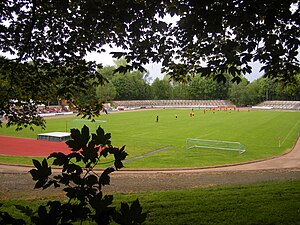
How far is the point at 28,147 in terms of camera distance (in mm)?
26484

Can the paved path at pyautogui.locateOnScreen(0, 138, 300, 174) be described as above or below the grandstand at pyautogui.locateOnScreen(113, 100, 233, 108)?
below

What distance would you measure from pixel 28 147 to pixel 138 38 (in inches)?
952

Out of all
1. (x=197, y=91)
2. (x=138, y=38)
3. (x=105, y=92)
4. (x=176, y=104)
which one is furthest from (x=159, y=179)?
(x=197, y=91)

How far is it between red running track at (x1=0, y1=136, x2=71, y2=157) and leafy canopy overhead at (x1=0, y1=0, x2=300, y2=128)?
17210mm

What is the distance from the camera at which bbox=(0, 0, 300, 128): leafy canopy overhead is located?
4594 mm

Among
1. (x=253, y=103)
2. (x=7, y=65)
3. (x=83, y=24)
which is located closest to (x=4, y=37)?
(x=7, y=65)

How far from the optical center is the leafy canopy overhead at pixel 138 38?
4.59 m

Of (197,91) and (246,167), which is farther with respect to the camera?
(197,91)

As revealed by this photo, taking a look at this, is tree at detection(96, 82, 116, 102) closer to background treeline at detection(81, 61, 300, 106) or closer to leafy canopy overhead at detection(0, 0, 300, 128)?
background treeline at detection(81, 61, 300, 106)

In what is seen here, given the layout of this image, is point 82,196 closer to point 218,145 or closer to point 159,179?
point 159,179

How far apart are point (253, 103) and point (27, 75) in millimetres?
116127

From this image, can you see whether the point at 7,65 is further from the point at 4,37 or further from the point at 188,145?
the point at 188,145

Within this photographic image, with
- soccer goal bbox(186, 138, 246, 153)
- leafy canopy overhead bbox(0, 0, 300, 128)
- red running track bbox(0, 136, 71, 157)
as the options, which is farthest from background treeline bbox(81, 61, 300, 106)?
leafy canopy overhead bbox(0, 0, 300, 128)

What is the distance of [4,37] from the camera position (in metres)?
6.82
